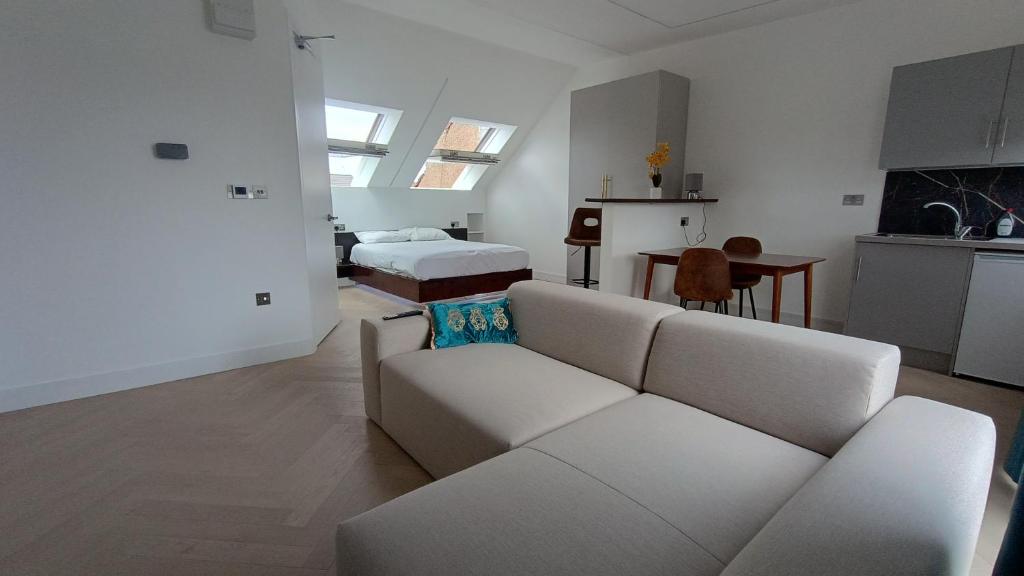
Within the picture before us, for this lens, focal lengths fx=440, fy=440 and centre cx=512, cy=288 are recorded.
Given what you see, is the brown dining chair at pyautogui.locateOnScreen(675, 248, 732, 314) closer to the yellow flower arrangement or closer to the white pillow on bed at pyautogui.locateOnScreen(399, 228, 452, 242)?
the yellow flower arrangement

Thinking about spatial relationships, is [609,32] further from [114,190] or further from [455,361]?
[114,190]

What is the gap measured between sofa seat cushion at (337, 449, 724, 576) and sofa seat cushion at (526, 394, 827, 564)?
0.06 meters

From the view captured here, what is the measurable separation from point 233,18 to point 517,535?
10.8 feet

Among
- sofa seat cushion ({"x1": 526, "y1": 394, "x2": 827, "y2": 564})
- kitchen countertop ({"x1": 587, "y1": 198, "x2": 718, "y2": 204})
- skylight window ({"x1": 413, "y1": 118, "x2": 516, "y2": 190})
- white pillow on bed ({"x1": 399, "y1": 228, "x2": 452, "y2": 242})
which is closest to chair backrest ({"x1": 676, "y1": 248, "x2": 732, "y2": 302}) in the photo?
kitchen countertop ({"x1": 587, "y1": 198, "x2": 718, "y2": 204})

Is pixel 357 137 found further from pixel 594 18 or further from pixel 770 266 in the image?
pixel 770 266

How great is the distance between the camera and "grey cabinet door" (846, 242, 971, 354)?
2871 millimetres

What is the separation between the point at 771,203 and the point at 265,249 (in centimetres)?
433

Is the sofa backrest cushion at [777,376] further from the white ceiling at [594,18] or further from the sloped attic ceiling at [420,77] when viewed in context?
the sloped attic ceiling at [420,77]

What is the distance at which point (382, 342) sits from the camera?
6.98ft

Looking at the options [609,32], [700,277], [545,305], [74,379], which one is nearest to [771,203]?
[700,277]

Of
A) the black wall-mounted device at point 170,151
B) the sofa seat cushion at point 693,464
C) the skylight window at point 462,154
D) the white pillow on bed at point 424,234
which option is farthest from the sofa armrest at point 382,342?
the skylight window at point 462,154

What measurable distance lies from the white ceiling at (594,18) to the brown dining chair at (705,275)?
2.21 meters

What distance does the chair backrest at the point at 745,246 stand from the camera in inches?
142

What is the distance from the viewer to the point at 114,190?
256 centimetres
